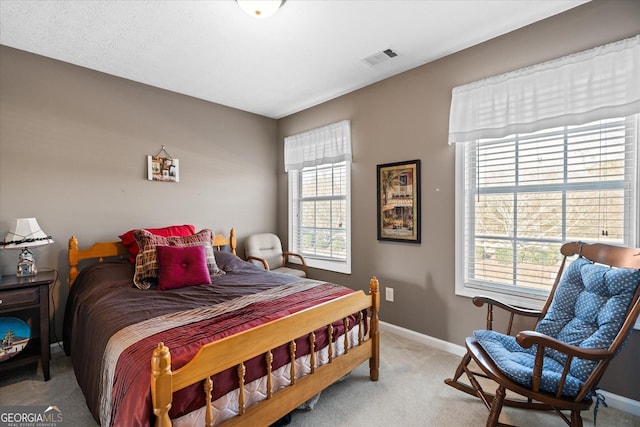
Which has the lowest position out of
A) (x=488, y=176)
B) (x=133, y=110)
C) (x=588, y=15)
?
(x=488, y=176)

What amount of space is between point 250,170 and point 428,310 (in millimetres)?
2780

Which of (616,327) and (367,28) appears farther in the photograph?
(367,28)

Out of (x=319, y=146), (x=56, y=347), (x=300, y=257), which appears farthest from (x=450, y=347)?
(x=56, y=347)

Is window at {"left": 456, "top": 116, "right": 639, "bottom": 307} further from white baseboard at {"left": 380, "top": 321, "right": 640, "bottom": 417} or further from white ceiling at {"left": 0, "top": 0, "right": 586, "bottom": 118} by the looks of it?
white ceiling at {"left": 0, "top": 0, "right": 586, "bottom": 118}

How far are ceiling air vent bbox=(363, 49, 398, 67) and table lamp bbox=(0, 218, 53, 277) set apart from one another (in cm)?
309

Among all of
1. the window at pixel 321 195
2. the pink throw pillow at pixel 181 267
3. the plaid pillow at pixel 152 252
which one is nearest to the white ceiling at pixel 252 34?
the window at pixel 321 195

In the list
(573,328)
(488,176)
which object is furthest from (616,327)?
(488,176)

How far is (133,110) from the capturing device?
3.17m

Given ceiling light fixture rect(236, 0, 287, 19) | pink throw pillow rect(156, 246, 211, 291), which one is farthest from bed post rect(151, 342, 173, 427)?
ceiling light fixture rect(236, 0, 287, 19)

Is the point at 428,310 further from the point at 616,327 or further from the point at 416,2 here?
the point at 416,2

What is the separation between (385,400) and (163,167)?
3075 millimetres

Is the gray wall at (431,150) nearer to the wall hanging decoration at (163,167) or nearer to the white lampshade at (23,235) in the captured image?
the wall hanging decoration at (163,167)

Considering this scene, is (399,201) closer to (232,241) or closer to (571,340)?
(571,340)

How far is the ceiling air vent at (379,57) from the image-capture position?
265cm
